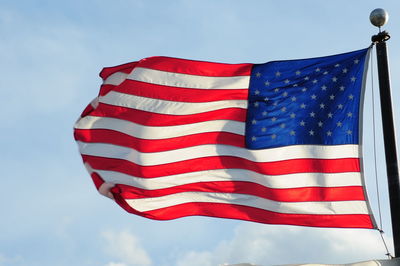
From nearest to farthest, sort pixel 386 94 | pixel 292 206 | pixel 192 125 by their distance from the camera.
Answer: pixel 386 94
pixel 292 206
pixel 192 125

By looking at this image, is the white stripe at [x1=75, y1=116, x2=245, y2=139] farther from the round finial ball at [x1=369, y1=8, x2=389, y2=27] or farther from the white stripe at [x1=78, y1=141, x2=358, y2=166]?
the round finial ball at [x1=369, y1=8, x2=389, y2=27]

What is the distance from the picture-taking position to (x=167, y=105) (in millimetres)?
14086

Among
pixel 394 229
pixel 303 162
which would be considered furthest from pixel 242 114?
pixel 394 229

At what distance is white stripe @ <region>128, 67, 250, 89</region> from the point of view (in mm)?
14172

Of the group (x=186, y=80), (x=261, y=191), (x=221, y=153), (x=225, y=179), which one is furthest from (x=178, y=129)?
(x=261, y=191)

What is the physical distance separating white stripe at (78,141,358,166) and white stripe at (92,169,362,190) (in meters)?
0.31

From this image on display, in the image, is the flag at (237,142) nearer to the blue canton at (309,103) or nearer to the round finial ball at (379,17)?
the blue canton at (309,103)

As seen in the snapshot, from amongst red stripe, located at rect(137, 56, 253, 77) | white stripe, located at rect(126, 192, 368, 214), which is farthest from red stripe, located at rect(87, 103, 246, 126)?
white stripe, located at rect(126, 192, 368, 214)

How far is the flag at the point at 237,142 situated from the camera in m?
13.1

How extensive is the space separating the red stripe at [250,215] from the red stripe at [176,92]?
6.86 feet

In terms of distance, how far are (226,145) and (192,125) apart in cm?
77

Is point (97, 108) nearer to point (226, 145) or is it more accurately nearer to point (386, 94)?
point (226, 145)

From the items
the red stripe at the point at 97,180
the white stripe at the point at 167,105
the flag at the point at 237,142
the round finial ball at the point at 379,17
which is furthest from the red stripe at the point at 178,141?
the round finial ball at the point at 379,17

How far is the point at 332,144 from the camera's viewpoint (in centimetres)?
1321
